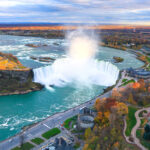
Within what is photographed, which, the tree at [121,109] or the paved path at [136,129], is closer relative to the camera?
the paved path at [136,129]

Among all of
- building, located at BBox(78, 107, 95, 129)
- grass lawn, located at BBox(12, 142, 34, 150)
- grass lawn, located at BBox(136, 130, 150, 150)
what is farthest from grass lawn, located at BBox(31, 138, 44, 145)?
grass lawn, located at BBox(136, 130, 150, 150)

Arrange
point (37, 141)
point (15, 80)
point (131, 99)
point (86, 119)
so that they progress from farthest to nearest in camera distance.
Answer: point (15, 80) → point (131, 99) → point (86, 119) → point (37, 141)

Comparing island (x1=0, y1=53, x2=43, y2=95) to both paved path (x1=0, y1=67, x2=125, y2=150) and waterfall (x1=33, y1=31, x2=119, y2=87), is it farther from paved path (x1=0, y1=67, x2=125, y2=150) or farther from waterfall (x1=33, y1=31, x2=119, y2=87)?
paved path (x1=0, y1=67, x2=125, y2=150)

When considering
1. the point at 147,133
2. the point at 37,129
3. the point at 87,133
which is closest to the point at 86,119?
the point at 87,133

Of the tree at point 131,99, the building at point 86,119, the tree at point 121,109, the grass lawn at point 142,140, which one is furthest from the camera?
the tree at point 131,99

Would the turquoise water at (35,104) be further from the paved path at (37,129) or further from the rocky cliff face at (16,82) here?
the paved path at (37,129)

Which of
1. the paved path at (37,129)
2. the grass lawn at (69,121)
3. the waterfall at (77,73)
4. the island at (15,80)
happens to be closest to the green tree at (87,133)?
the grass lawn at (69,121)

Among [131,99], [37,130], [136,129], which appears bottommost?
[37,130]

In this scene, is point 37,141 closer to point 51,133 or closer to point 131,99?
point 51,133
